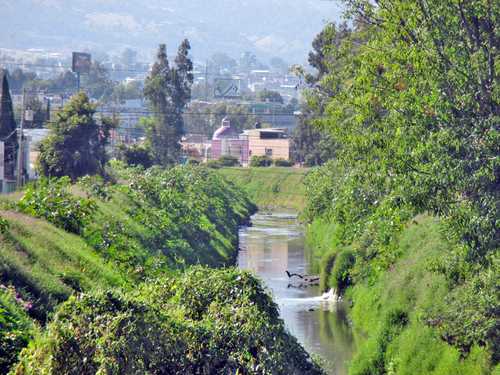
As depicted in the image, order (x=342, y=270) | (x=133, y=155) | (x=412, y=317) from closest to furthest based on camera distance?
1. (x=412, y=317)
2. (x=342, y=270)
3. (x=133, y=155)

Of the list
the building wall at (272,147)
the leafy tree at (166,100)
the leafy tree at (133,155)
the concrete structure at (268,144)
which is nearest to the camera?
the leafy tree at (133,155)

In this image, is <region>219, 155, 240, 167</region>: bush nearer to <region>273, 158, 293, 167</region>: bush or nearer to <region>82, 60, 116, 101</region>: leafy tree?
<region>273, 158, 293, 167</region>: bush

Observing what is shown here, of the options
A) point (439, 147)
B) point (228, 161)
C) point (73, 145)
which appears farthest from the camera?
point (228, 161)

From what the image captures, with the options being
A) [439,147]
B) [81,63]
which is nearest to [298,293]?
[439,147]

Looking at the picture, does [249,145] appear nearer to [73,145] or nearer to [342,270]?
[73,145]

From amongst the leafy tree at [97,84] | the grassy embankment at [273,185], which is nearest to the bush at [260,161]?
the grassy embankment at [273,185]

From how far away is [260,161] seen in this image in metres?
84.2

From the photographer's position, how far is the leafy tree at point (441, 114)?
39.5 feet

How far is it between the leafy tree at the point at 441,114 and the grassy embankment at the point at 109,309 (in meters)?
4.26

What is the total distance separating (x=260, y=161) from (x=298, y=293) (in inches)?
2200

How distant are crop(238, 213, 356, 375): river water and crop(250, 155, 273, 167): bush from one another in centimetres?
3173

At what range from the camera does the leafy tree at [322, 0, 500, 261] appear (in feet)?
39.5

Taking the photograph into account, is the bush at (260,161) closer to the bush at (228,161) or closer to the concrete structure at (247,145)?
the bush at (228,161)

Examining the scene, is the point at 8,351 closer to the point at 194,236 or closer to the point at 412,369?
the point at 412,369
